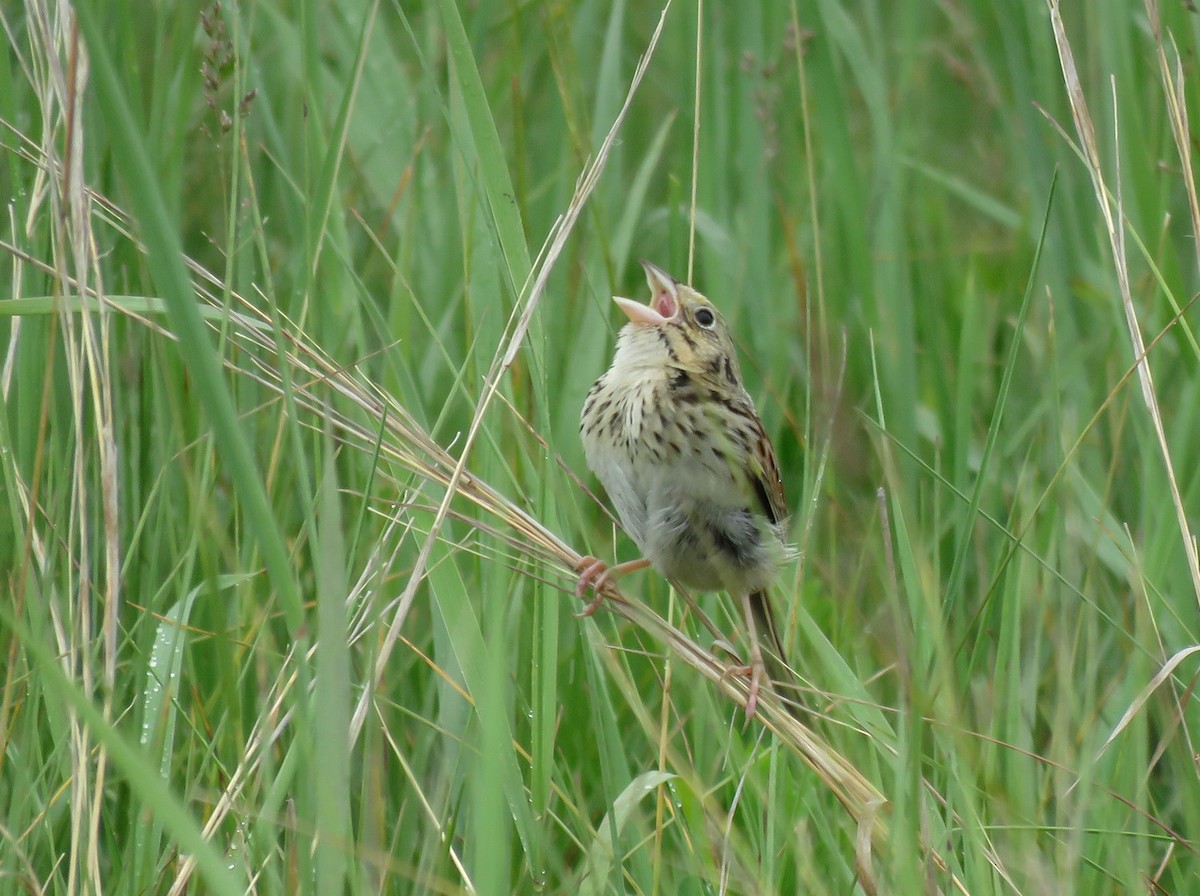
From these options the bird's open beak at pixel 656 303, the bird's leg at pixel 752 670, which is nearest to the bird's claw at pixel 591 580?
the bird's leg at pixel 752 670

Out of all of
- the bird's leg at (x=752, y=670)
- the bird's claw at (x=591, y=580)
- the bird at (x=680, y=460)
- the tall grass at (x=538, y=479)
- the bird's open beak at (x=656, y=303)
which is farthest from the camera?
the bird's open beak at (x=656, y=303)

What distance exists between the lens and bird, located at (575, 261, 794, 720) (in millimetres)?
3111

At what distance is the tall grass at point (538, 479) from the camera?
2043mm

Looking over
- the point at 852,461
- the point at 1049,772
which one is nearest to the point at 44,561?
the point at 852,461

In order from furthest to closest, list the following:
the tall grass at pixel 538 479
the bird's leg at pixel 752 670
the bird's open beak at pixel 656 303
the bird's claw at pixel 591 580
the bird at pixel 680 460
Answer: the bird's open beak at pixel 656 303 → the bird at pixel 680 460 → the bird's claw at pixel 591 580 → the bird's leg at pixel 752 670 → the tall grass at pixel 538 479

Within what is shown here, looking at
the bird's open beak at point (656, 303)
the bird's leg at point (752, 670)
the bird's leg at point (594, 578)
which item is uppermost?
the bird's open beak at point (656, 303)

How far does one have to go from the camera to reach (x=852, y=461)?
4.66ft

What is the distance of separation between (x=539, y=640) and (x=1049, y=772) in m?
0.95

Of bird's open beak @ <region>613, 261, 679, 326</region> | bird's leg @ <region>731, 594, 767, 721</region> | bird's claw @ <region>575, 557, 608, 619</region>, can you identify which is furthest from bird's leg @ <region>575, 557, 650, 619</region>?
bird's open beak @ <region>613, 261, 679, 326</region>

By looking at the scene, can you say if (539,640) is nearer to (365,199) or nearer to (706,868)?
(706,868)

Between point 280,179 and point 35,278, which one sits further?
point 280,179

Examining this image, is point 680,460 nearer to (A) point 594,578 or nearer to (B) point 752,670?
(A) point 594,578

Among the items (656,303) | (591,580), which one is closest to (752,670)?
(591,580)

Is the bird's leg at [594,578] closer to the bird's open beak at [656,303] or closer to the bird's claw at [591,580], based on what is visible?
the bird's claw at [591,580]
